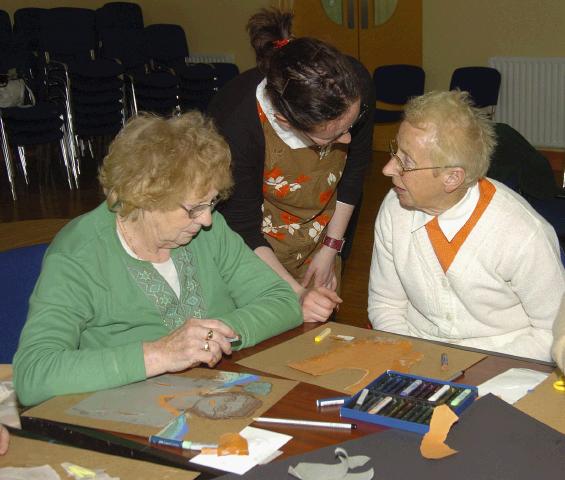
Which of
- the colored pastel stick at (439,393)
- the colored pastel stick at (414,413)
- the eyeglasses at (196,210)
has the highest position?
the eyeglasses at (196,210)

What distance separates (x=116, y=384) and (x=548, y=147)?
21.3 feet

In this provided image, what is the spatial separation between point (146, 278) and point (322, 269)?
82cm

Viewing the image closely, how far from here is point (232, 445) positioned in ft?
4.71

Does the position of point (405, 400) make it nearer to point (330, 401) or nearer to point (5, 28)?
point (330, 401)

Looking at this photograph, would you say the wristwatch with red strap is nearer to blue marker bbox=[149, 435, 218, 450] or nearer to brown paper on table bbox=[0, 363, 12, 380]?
brown paper on table bbox=[0, 363, 12, 380]

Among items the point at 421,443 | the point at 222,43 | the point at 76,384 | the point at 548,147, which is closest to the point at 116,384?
the point at 76,384

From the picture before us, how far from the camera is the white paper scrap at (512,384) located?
1.58 m

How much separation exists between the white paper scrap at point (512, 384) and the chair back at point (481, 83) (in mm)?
5787

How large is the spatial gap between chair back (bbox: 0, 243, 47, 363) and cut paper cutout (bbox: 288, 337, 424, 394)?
2.59 feet

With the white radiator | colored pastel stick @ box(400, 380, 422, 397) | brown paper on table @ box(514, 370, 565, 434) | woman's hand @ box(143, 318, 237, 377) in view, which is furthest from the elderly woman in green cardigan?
the white radiator

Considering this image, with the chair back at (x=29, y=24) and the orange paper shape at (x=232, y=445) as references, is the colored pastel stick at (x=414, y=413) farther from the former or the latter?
the chair back at (x=29, y=24)

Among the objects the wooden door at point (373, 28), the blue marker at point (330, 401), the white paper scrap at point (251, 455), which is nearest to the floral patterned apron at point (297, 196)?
the blue marker at point (330, 401)

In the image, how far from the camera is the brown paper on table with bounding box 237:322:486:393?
1.69m

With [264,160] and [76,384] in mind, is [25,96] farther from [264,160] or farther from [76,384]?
[76,384]
